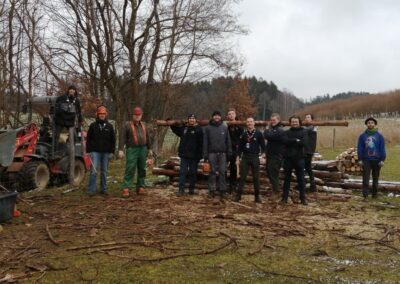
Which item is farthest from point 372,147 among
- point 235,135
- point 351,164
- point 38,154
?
point 38,154

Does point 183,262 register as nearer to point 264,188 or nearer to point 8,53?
point 264,188

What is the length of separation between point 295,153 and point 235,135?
153cm

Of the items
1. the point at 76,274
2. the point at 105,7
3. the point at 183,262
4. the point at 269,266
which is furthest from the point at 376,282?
the point at 105,7

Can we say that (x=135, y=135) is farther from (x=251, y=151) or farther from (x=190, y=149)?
(x=251, y=151)

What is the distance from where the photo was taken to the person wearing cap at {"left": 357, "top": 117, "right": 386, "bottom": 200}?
9.94m

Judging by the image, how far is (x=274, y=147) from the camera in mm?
9781

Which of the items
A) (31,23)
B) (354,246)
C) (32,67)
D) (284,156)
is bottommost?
(354,246)

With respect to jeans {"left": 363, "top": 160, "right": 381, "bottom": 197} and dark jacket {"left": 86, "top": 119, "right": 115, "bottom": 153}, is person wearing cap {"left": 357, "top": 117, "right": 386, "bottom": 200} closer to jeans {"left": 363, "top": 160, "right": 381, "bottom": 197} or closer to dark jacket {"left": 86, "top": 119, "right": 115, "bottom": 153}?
jeans {"left": 363, "top": 160, "right": 381, "bottom": 197}

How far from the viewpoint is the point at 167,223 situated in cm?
720

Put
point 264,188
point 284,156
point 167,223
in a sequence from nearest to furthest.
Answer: point 167,223, point 284,156, point 264,188

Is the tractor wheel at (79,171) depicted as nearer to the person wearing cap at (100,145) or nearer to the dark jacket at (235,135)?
the person wearing cap at (100,145)

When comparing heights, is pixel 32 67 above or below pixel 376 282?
above

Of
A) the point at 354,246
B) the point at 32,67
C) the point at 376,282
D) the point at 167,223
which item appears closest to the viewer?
the point at 376,282

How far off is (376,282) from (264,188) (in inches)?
234
